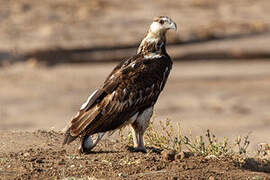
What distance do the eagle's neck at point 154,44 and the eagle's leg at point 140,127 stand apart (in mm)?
713

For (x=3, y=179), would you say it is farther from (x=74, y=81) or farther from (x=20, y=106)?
(x=74, y=81)

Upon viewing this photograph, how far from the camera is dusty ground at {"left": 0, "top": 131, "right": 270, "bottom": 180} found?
739 cm

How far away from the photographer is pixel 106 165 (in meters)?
7.71

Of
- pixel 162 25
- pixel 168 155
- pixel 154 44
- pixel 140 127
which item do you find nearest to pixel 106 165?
pixel 168 155

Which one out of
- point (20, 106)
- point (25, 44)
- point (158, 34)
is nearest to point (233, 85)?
point (20, 106)

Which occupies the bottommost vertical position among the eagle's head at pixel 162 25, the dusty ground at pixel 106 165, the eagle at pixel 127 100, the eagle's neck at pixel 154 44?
the dusty ground at pixel 106 165

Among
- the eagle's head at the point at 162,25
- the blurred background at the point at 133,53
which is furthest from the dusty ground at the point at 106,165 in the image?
the blurred background at the point at 133,53

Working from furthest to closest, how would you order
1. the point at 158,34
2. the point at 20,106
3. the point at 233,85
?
the point at 233,85, the point at 20,106, the point at 158,34

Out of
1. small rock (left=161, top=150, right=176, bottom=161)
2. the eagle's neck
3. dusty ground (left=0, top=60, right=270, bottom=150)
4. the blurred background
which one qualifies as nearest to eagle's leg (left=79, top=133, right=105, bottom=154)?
small rock (left=161, top=150, right=176, bottom=161)

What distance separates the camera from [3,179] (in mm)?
7164

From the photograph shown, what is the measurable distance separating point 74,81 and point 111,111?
11.3m

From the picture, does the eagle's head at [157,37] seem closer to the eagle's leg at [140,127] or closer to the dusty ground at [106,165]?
the eagle's leg at [140,127]

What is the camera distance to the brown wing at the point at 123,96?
8125 millimetres

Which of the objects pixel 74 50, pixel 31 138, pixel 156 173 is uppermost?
pixel 74 50
